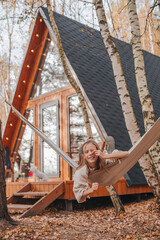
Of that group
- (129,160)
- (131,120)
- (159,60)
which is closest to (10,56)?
(159,60)

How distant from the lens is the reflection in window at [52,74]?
855 centimetres

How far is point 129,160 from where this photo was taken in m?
2.20

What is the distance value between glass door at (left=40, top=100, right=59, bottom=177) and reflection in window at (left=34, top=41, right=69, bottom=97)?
55 centimetres

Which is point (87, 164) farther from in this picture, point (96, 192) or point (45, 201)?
point (96, 192)

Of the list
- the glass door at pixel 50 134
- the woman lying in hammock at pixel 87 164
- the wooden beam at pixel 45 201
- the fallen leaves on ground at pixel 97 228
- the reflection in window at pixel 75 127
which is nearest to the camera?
the woman lying in hammock at pixel 87 164

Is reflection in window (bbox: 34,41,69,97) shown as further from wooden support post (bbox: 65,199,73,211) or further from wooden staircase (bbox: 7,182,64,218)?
wooden support post (bbox: 65,199,73,211)

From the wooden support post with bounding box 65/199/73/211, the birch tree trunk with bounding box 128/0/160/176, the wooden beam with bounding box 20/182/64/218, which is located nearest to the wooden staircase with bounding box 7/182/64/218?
the wooden beam with bounding box 20/182/64/218

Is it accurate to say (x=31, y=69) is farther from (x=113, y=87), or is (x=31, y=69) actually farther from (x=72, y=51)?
(x=113, y=87)

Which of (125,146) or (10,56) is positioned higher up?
(10,56)

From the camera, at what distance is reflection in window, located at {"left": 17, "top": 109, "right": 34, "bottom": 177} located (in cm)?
913

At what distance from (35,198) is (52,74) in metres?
3.85

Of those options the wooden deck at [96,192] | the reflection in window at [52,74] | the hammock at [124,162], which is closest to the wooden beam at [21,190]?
the wooden deck at [96,192]

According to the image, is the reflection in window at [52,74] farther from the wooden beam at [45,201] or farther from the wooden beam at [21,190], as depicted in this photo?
the wooden beam at [45,201]

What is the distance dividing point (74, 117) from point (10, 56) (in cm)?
1325
